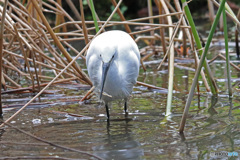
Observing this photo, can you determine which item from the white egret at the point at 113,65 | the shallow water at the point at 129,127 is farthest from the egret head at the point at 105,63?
the shallow water at the point at 129,127

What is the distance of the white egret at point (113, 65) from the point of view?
2857 mm

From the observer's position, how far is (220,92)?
12.8 feet

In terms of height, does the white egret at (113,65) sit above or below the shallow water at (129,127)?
above

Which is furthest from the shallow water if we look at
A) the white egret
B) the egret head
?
the egret head

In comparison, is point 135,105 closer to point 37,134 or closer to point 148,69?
point 37,134

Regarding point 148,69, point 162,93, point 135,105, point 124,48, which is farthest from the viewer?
point 148,69

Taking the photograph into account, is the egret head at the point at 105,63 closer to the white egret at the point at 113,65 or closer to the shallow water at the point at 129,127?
the white egret at the point at 113,65

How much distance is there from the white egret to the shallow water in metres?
0.26

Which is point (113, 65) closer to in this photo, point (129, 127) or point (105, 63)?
point (105, 63)

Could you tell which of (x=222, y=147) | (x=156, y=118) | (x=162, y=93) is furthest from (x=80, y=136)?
(x=162, y=93)

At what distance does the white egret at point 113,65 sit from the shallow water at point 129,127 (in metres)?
0.26

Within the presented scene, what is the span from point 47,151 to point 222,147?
3.39 ft

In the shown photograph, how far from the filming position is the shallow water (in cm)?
240

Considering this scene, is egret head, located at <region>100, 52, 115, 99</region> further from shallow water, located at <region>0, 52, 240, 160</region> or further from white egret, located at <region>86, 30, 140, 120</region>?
shallow water, located at <region>0, 52, 240, 160</region>
